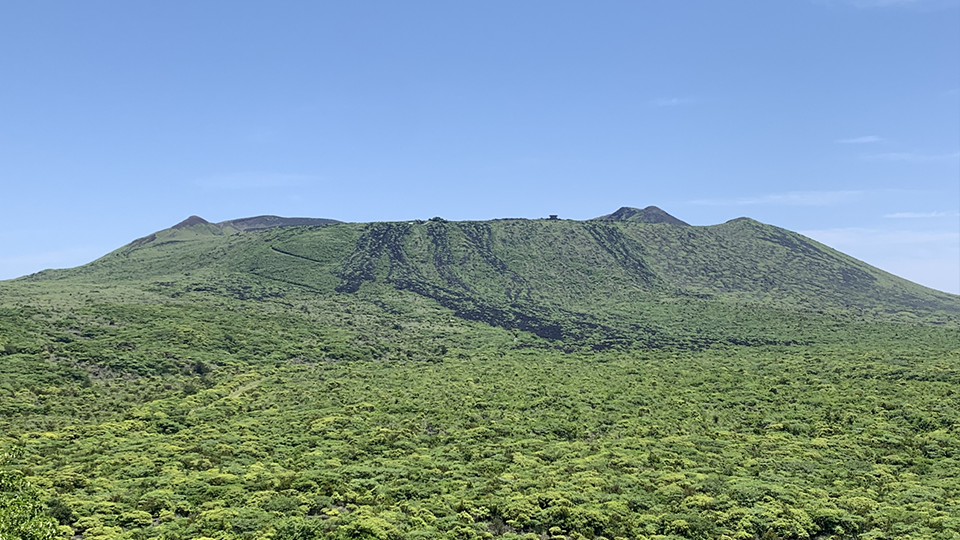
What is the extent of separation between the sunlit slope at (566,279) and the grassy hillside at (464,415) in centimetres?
180

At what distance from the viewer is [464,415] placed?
55.7 metres

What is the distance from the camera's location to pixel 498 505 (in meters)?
33.5

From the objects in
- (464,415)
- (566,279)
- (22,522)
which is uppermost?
(566,279)

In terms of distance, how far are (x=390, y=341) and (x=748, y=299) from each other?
304ft

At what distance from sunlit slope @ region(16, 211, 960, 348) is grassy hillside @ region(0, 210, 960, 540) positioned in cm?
180

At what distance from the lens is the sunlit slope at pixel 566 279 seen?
416ft

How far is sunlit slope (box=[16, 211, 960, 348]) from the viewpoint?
127m

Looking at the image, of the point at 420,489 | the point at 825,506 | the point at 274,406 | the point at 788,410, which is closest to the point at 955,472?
the point at 825,506

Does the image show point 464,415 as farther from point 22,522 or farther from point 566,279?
point 566,279

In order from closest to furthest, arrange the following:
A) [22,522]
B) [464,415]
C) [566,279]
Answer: [22,522] < [464,415] < [566,279]

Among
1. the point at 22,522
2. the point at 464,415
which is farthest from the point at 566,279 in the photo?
the point at 22,522

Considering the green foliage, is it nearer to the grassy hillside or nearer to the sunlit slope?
the grassy hillside

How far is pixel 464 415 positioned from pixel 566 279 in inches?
4459

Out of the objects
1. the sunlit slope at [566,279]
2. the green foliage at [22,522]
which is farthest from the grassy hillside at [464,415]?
the sunlit slope at [566,279]
